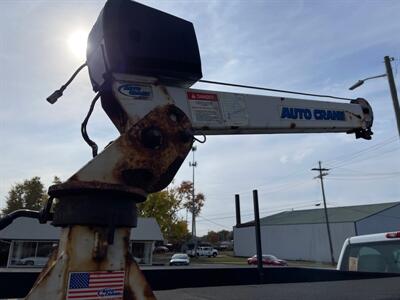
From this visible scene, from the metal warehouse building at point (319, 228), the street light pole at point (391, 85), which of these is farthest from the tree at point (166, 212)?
the street light pole at point (391, 85)

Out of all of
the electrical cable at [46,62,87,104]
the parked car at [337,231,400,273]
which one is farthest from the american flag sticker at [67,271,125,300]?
the parked car at [337,231,400,273]

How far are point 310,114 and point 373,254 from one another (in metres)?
2.62

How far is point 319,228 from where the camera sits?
4603 cm

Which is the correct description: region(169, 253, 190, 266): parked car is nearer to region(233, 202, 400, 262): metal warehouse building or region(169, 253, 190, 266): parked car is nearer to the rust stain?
region(233, 202, 400, 262): metal warehouse building

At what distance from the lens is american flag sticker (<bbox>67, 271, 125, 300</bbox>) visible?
1523mm

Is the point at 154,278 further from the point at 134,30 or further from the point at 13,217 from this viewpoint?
the point at 134,30

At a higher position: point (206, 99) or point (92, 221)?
point (206, 99)

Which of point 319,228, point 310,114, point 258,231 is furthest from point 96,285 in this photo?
point 319,228

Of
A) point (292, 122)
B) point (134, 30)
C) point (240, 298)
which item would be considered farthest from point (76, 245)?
point (292, 122)

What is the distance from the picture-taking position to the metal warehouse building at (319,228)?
42719 millimetres

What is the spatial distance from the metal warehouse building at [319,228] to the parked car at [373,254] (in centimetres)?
3964

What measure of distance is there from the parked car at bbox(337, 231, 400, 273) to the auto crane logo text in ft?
6.72

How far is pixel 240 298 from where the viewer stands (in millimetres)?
1789

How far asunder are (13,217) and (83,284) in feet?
1.96
